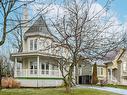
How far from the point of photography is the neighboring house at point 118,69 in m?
58.0

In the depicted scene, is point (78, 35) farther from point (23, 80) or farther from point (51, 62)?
point (51, 62)

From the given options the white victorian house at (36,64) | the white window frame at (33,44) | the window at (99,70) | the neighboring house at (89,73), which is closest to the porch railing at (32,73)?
the white victorian house at (36,64)

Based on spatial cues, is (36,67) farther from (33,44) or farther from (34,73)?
(33,44)

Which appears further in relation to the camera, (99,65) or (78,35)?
(99,65)

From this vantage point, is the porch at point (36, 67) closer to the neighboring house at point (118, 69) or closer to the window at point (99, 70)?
the neighboring house at point (118, 69)

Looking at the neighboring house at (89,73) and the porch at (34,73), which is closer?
the porch at (34,73)

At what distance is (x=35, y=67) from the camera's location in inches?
1655

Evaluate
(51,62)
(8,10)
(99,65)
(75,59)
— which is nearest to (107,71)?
(99,65)

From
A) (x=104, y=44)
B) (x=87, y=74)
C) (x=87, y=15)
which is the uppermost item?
(x=87, y=15)

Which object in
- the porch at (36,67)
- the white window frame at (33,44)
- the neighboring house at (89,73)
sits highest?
the white window frame at (33,44)

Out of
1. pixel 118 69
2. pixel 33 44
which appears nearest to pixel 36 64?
pixel 33 44

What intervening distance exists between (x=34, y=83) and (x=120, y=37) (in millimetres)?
17585

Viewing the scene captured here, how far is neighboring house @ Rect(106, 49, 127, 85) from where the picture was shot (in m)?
58.0

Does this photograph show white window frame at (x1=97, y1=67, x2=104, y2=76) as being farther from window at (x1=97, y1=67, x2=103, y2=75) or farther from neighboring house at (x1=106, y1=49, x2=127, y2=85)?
neighboring house at (x1=106, y1=49, x2=127, y2=85)
